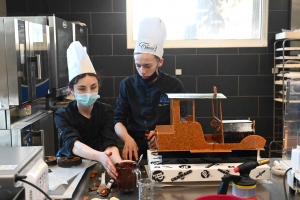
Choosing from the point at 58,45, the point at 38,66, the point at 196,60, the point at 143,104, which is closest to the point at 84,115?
the point at 143,104

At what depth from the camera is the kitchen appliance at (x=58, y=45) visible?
2.44 m

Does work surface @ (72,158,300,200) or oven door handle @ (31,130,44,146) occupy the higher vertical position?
work surface @ (72,158,300,200)

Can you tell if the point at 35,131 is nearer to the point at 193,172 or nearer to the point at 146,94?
the point at 146,94

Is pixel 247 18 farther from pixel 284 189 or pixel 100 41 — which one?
pixel 284 189

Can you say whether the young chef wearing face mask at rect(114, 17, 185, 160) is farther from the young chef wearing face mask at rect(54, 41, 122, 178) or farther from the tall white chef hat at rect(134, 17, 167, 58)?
the young chef wearing face mask at rect(54, 41, 122, 178)

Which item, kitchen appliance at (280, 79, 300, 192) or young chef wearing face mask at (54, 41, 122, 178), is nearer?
kitchen appliance at (280, 79, 300, 192)

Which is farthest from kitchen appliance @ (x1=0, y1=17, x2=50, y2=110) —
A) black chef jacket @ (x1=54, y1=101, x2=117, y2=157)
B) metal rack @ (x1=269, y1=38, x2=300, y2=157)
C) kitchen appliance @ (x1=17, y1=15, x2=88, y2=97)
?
metal rack @ (x1=269, y1=38, x2=300, y2=157)

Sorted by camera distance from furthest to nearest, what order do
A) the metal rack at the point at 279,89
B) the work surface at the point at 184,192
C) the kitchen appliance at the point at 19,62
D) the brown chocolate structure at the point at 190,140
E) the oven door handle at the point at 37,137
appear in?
the metal rack at the point at 279,89, the oven door handle at the point at 37,137, the kitchen appliance at the point at 19,62, the brown chocolate structure at the point at 190,140, the work surface at the point at 184,192

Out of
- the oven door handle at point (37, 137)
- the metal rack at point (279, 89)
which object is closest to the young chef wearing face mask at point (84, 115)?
the oven door handle at point (37, 137)

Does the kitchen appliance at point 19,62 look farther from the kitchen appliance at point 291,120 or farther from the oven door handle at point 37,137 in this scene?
the kitchen appliance at point 291,120

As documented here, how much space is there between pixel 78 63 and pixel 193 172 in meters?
0.74

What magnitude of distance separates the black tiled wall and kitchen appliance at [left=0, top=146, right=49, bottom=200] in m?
2.18

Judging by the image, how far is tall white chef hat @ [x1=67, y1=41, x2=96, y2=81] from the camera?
1508mm

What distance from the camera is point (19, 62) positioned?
A: 1912 millimetres
